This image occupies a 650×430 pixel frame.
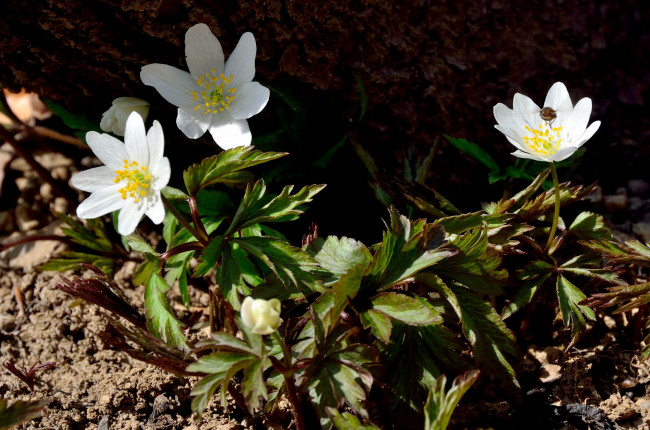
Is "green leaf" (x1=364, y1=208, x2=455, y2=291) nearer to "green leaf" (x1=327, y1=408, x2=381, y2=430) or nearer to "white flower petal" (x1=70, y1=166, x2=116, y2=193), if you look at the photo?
"green leaf" (x1=327, y1=408, x2=381, y2=430)

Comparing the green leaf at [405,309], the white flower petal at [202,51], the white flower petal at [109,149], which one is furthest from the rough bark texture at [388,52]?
the green leaf at [405,309]

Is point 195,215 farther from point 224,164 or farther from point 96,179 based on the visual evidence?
point 96,179

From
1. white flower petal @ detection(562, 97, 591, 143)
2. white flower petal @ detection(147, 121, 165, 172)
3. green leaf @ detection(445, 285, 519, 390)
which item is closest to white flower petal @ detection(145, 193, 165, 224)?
white flower petal @ detection(147, 121, 165, 172)

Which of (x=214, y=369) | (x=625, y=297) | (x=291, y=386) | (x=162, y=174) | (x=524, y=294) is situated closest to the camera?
(x=214, y=369)

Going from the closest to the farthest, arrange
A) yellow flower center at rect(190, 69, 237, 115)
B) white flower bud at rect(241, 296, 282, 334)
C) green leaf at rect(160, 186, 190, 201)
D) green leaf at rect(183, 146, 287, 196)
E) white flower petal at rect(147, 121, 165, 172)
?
white flower bud at rect(241, 296, 282, 334) → white flower petal at rect(147, 121, 165, 172) → green leaf at rect(183, 146, 287, 196) → green leaf at rect(160, 186, 190, 201) → yellow flower center at rect(190, 69, 237, 115)

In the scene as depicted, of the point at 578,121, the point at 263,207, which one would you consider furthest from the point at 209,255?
the point at 578,121

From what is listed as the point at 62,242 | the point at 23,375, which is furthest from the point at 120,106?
the point at 23,375

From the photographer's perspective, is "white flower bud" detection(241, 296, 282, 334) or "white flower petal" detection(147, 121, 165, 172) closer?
"white flower bud" detection(241, 296, 282, 334)
